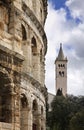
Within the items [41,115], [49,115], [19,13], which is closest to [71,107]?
[49,115]

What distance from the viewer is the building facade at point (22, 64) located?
20.3 m

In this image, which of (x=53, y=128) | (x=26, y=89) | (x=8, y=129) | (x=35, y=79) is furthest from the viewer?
(x=53, y=128)

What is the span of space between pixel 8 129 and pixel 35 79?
262 inches

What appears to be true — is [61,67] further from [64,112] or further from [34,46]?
[34,46]

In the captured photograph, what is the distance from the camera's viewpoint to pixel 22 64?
2195 cm

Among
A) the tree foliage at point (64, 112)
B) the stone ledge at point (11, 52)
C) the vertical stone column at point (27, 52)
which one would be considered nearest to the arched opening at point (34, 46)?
the vertical stone column at point (27, 52)

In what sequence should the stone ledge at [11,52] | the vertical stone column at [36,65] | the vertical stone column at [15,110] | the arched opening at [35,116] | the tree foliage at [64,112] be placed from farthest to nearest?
the tree foliage at [64,112] < the vertical stone column at [36,65] < the arched opening at [35,116] < the vertical stone column at [15,110] < the stone ledge at [11,52]

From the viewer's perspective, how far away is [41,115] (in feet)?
93.5

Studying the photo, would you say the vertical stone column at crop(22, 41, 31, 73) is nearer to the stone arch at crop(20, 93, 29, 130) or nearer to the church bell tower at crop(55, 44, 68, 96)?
the stone arch at crop(20, 93, 29, 130)

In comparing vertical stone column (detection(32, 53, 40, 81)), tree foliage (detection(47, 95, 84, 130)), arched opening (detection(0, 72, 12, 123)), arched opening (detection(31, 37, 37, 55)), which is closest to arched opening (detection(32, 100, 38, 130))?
vertical stone column (detection(32, 53, 40, 81))

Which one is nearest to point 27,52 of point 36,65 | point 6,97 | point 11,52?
point 36,65

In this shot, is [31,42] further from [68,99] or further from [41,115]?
[68,99]

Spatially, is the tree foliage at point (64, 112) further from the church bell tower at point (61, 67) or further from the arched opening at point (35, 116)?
the church bell tower at point (61, 67)

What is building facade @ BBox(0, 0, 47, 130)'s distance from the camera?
20328 mm
